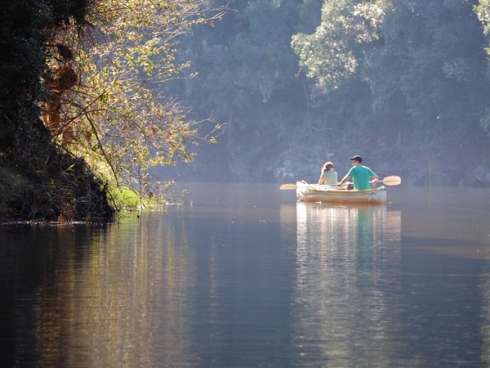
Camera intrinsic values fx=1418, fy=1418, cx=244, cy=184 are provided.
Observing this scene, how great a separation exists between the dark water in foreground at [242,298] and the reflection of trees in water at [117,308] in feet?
0.07

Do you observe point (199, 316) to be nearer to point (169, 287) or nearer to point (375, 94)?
point (169, 287)

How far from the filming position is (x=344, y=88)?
92750 mm

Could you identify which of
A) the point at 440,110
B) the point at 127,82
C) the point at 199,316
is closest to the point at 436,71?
the point at 440,110

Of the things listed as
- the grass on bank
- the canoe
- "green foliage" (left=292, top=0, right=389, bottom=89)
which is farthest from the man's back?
"green foliage" (left=292, top=0, right=389, bottom=89)

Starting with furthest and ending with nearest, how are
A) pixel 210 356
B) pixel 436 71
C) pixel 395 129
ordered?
1. pixel 395 129
2. pixel 436 71
3. pixel 210 356

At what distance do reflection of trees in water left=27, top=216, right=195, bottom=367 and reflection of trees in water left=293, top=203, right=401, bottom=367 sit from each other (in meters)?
1.27

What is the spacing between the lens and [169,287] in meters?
17.4

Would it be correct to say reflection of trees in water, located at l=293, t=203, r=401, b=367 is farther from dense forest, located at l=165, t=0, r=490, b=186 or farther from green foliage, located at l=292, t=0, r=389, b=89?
green foliage, located at l=292, t=0, r=389, b=89

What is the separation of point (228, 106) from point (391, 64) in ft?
62.5

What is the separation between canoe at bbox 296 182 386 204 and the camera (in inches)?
1670

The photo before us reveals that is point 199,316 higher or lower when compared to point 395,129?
lower

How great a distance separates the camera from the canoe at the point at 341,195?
139 ft

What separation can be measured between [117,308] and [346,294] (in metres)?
2.99

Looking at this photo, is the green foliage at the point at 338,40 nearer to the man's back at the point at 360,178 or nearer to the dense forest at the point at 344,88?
the dense forest at the point at 344,88
